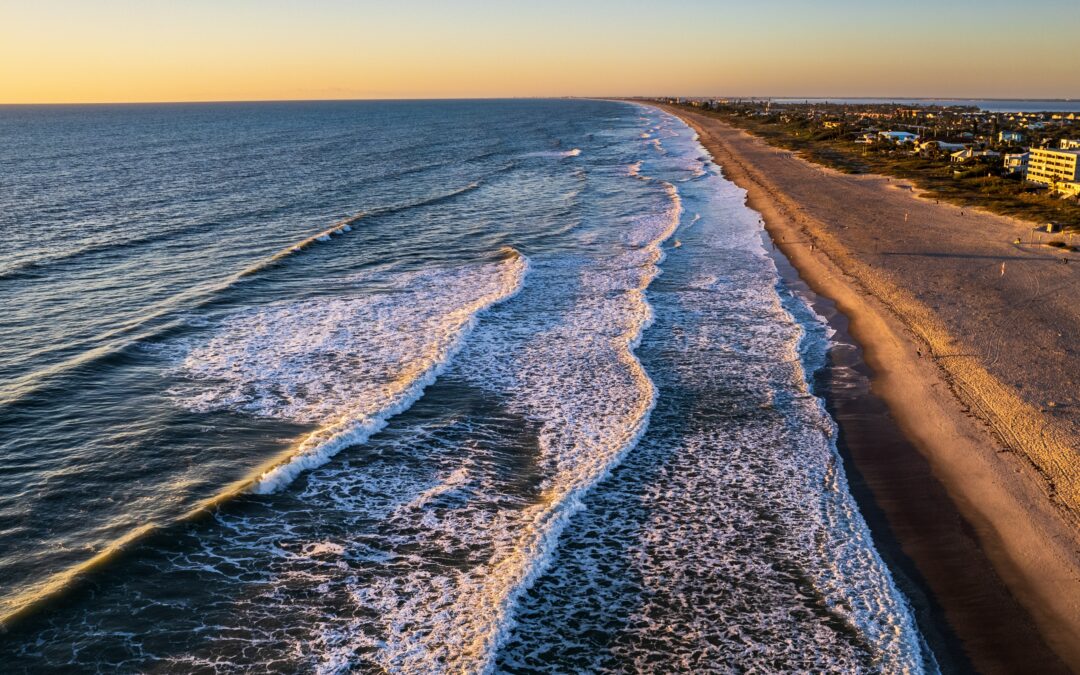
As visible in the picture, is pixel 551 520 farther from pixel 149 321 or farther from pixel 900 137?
pixel 900 137

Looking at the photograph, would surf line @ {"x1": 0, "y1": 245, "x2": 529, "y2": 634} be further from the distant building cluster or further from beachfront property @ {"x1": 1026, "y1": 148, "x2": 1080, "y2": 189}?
beachfront property @ {"x1": 1026, "y1": 148, "x2": 1080, "y2": 189}

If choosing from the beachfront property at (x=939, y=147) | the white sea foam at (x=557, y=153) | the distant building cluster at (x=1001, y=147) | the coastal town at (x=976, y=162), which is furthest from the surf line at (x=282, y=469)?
the beachfront property at (x=939, y=147)

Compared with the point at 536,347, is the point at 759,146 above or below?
above

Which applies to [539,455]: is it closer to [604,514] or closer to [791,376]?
[604,514]

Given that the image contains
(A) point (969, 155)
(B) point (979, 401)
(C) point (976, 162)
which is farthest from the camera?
(A) point (969, 155)

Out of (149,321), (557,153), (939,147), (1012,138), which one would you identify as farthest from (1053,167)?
(149,321)

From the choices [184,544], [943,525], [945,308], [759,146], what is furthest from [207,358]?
[759,146]
